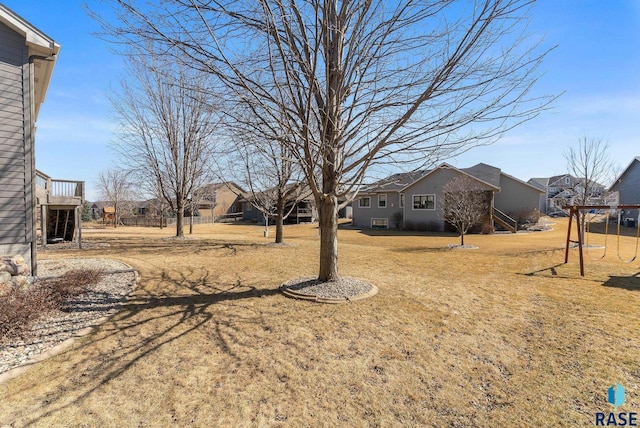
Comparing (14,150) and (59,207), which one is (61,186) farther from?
(14,150)

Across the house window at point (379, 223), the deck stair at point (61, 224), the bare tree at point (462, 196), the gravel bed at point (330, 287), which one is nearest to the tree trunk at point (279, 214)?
the gravel bed at point (330, 287)

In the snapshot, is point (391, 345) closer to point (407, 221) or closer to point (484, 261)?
point (484, 261)

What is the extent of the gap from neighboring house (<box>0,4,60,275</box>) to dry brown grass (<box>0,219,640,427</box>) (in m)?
3.28

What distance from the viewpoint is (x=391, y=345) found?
4.02 metres

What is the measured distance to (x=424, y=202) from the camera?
24734mm

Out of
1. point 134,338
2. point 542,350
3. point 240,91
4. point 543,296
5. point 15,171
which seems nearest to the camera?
point 542,350

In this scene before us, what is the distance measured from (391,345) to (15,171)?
8.95m

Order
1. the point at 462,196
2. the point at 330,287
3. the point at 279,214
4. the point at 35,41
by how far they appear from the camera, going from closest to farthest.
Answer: the point at 330,287 → the point at 35,41 → the point at 279,214 → the point at 462,196

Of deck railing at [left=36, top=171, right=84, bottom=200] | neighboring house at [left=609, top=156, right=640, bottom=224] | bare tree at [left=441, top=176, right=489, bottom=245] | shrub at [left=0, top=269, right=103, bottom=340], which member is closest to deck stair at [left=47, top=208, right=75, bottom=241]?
deck railing at [left=36, top=171, right=84, bottom=200]

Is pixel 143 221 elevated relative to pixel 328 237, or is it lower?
lower

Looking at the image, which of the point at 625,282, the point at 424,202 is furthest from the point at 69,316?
the point at 424,202

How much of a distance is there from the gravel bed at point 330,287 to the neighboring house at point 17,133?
6298mm

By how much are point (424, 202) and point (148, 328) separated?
918 inches

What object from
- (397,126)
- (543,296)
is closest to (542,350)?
(543,296)
